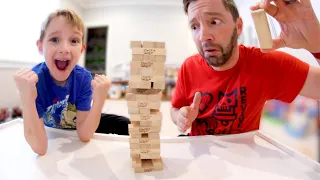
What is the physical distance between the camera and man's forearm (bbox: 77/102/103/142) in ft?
1.86

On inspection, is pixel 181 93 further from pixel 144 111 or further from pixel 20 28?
pixel 20 28

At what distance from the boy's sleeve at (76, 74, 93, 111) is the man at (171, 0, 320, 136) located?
32cm

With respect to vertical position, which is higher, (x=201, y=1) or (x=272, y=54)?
(x=201, y=1)

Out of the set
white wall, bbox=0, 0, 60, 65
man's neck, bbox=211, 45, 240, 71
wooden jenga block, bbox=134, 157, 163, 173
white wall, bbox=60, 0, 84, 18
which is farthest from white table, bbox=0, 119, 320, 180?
white wall, bbox=60, 0, 84, 18

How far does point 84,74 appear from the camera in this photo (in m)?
0.73

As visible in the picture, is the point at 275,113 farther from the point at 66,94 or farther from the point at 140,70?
A: the point at 66,94

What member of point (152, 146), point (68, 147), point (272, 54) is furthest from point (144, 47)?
point (272, 54)

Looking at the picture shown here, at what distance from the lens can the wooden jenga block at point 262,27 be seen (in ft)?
1.37

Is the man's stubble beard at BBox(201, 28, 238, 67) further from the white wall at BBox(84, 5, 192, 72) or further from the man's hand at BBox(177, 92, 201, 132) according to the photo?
the white wall at BBox(84, 5, 192, 72)

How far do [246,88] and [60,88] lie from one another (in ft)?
2.09

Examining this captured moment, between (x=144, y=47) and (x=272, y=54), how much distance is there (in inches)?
19.0

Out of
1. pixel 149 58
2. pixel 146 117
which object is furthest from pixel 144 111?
pixel 149 58

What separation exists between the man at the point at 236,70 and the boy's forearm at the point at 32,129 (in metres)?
0.38

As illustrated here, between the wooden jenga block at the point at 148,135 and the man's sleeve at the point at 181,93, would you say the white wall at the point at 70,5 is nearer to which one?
the man's sleeve at the point at 181,93
